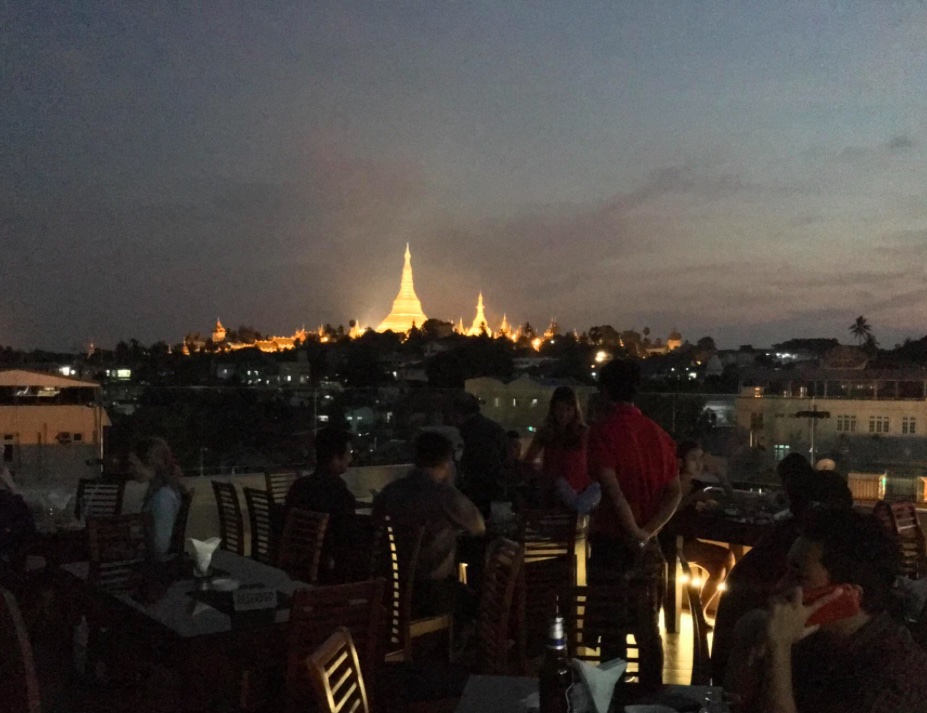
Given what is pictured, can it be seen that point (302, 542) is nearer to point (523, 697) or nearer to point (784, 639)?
point (523, 697)

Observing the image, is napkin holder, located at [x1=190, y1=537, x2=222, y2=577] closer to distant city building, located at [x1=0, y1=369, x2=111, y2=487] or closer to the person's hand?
the person's hand

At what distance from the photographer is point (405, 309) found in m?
102

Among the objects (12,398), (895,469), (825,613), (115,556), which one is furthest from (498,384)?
(825,613)

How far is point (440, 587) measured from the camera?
14.5 ft

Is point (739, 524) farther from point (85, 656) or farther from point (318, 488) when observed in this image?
point (85, 656)

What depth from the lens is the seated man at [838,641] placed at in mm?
1906

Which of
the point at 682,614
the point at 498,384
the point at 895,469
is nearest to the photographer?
the point at 682,614

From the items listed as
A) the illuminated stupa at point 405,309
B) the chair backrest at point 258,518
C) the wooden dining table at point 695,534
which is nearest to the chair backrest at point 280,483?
the chair backrest at point 258,518

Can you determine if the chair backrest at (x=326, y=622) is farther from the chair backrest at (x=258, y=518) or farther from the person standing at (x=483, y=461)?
the chair backrest at (x=258, y=518)

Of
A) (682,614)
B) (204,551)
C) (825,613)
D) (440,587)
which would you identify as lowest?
(682,614)

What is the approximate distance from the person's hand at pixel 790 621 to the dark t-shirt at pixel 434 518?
244cm

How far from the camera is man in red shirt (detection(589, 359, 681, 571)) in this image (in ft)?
12.5

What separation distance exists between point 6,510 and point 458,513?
2633 mm

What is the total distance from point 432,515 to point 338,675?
2.08 m
